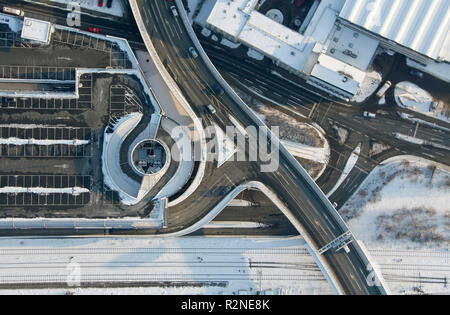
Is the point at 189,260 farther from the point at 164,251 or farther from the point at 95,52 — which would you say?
the point at 95,52

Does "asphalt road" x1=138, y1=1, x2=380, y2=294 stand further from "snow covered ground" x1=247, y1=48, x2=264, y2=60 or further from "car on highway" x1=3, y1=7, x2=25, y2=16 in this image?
"car on highway" x1=3, y1=7, x2=25, y2=16

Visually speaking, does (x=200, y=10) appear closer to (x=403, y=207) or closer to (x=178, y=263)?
(x=178, y=263)

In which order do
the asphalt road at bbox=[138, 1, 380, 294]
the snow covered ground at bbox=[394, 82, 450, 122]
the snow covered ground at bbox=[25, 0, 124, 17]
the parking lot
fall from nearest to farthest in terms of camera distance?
the parking lot, the asphalt road at bbox=[138, 1, 380, 294], the snow covered ground at bbox=[25, 0, 124, 17], the snow covered ground at bbox=[394, 82, 450, 122]

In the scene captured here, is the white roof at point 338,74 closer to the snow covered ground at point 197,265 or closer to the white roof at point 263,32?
the white roof at point 263,32

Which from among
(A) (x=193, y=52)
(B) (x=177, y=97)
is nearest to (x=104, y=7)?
(A) (x=193, y=52)

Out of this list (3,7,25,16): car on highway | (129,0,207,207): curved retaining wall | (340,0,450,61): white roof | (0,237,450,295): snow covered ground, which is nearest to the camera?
→ (129,0,207,207): curved retaining wall

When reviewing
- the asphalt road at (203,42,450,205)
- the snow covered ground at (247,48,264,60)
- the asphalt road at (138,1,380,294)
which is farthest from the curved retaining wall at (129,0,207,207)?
the snow covered ground at (247,48,264,60)
